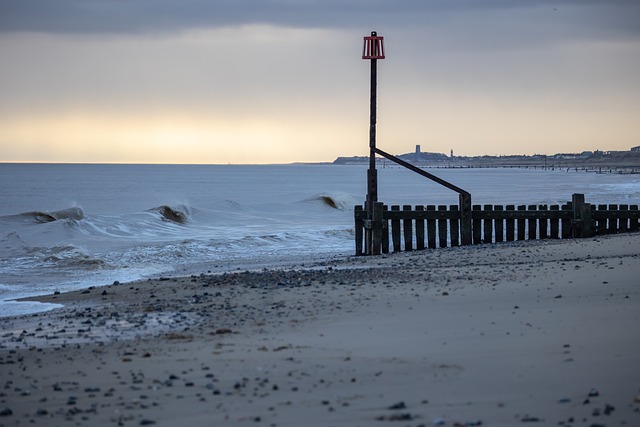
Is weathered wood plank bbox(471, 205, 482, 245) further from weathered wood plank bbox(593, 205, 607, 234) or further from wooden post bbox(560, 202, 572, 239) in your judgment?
weathered wood plank bbox(593, 205, 607, 234)

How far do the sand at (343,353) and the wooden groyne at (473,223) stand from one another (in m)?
5.82

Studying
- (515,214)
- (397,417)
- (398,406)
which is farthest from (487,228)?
(397,417)

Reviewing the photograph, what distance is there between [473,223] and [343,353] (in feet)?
38.7

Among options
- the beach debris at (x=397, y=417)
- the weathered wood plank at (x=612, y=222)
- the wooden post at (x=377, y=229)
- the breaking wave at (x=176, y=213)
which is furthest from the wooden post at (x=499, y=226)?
the breaking wave at (x=176, y=213)

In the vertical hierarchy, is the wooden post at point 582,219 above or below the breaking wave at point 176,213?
above

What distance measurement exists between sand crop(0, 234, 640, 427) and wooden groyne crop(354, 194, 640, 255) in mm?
5825

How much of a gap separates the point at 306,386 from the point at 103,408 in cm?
162

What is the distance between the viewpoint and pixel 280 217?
147ft

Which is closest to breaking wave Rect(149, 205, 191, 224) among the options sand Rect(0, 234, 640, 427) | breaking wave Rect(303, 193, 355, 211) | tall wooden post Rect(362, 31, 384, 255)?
breaking wave Rect(303, 193, 355, 211)

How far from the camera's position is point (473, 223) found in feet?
64.0

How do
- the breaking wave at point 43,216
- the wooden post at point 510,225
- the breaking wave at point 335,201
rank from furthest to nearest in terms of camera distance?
1. the breaking wave at point 335,201
2. the breaking wave at point 43,216
3. the wooden post at point 510,225

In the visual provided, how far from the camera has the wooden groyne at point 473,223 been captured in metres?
19.0

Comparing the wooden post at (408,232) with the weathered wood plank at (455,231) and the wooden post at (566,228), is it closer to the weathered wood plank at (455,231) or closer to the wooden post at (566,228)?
the weathered wood plank at (455,231)

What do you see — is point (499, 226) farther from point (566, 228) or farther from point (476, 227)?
point (566, 228)
